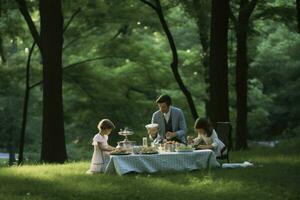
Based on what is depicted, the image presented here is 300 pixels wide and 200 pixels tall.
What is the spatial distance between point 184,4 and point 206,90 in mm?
5739

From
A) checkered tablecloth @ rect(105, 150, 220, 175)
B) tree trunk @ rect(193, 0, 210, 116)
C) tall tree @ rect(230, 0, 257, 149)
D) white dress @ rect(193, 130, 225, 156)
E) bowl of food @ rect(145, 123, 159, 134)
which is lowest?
checkered tablecloth @ rect(105, 150, 220, 175)

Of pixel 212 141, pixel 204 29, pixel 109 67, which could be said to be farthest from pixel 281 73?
pixel 212 141

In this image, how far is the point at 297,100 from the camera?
137 ft

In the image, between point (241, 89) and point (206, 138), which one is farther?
point (241, 89)

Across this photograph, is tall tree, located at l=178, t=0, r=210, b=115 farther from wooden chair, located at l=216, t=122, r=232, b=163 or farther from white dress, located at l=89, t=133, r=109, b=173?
white dress, located at l=89, t=133, r=109, b=173

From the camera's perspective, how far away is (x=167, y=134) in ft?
44.2

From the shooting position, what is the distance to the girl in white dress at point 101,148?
12.5 meters

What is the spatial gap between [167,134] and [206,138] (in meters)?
0.81

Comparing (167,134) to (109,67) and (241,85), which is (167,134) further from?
(109,67)

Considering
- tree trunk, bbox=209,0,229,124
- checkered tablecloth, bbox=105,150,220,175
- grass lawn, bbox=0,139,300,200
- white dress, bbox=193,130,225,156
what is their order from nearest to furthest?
grass lawn, bbox=0,139,300,200 → checkered tablecloth, bbox=105,150,220,175 → white dress, bbox=193,130,225,156 → tree trunk, bbox=209,0,229,124

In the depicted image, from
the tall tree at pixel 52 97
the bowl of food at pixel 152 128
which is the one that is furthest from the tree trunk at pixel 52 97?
the bowl of food at pixel 152 128

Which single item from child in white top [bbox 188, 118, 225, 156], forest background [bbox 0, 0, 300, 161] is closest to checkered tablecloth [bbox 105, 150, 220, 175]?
child in white top [bbox 188, 118, 225, 156]

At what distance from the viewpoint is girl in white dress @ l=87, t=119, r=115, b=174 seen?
12.5 m

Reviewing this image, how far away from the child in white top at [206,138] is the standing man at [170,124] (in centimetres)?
31
